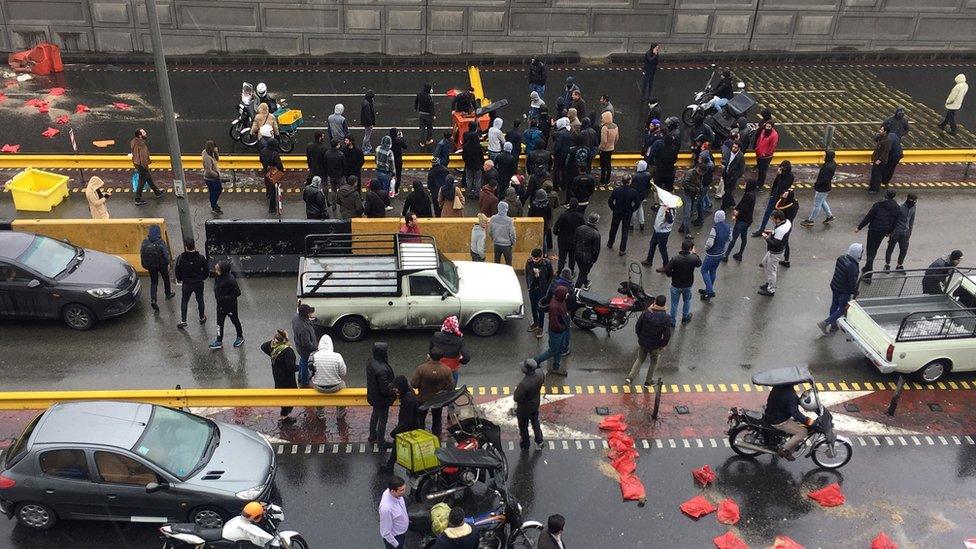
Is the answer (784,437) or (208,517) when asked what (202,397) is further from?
(784,437)

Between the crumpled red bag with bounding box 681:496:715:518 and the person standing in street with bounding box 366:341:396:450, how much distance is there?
4.11 metres

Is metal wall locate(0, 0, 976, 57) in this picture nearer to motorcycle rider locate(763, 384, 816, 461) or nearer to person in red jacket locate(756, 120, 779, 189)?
person in red jacket locate(756, 120, 779, 189)

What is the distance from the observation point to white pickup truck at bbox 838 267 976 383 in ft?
43.3

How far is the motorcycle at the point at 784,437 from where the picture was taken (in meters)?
11.5

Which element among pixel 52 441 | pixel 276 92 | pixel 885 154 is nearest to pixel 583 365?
pixel 52 441

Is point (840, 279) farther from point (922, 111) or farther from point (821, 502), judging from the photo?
point (922, 111)

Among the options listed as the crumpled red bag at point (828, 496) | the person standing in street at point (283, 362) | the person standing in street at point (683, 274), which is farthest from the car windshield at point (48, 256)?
→ the crumpled red bag at point (828, 496)

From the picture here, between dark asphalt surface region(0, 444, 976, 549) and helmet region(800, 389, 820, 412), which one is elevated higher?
helmet region(800, 389, 820, 412)

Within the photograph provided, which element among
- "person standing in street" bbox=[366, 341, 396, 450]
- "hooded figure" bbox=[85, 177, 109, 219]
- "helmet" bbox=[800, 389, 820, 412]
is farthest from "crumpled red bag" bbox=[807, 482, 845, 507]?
"hooded figure" bbox=[85, 177, 109, 219]

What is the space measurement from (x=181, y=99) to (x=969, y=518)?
21384 mm

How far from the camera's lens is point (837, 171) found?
68.2 feet

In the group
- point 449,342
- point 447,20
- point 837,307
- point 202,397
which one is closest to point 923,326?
point 837,307

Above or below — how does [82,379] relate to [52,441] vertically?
below

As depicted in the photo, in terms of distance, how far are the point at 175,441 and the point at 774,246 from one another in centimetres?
1057
